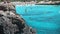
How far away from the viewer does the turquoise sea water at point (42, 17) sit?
13.1 ft

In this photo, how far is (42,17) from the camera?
4023 millimetres

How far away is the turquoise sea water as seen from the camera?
3.99m

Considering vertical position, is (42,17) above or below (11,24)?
above

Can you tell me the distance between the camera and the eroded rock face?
3.92 metres

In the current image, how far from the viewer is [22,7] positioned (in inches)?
159

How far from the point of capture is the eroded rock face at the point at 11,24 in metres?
3.92

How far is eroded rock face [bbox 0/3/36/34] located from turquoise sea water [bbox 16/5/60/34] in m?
0.12

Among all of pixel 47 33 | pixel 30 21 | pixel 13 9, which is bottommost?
pixel 47 33

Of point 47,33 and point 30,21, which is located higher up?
point 30,21

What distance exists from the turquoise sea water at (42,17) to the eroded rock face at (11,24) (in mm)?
117

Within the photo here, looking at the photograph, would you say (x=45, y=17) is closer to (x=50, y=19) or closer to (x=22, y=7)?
(x=50, y=19)

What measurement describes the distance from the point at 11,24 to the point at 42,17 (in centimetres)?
81

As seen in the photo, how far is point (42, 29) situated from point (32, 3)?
72 centimetres

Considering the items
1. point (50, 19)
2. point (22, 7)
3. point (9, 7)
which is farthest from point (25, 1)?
point (50, 19)
